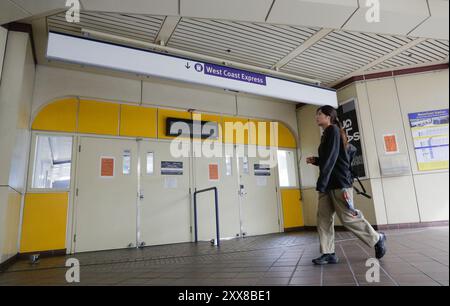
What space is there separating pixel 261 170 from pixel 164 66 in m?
3.53

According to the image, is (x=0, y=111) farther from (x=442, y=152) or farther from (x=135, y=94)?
(x=442, y=152)

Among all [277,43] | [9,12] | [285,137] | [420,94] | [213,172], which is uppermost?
[277,43]

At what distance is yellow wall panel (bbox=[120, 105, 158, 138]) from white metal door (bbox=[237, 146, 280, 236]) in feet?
6.21

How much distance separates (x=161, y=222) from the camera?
207 inches

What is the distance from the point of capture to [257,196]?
6297 millimetres

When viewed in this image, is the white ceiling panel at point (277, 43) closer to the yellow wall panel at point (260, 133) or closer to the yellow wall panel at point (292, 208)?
the yellow wall panel at point (260, 133)

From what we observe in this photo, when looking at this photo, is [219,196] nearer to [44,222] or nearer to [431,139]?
[44,222]

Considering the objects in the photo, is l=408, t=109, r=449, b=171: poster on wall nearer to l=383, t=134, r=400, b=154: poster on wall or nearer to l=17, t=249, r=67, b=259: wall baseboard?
l=383, t=134, r=400, b=154: poster on wall

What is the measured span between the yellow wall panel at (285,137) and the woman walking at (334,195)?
415 cm

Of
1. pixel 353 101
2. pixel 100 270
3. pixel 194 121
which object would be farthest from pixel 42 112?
pixel 353 101

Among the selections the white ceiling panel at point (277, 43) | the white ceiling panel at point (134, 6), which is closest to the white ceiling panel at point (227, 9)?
the white ceiling panel at point (134, 6)

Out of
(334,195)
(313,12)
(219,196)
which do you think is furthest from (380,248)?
(219,196)

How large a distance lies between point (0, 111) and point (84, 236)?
2.22 m

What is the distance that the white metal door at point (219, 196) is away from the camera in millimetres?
5617
